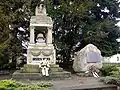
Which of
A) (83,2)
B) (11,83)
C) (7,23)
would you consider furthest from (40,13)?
(11,83)

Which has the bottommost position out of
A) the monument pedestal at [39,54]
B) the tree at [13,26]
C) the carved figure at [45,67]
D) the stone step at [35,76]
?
the stone step at [35,76]

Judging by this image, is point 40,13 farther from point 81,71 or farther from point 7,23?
point 81,71

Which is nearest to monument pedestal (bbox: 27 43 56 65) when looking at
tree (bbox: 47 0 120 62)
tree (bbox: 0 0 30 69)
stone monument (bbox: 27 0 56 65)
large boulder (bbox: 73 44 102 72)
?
stone monument (bbox: 27 0 56 65)

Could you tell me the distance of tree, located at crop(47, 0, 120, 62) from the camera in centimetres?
1986

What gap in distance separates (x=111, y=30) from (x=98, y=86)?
12389 mm

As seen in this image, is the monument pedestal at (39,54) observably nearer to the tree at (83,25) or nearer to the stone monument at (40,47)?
the stone monument at (40,47)

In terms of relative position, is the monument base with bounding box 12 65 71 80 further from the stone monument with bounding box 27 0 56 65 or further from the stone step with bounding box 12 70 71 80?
the stone monument with bounding box 27 0 56 65

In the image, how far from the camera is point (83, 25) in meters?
20.9

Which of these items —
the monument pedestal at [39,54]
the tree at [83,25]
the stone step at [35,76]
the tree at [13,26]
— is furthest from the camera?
the tree at [83,25]

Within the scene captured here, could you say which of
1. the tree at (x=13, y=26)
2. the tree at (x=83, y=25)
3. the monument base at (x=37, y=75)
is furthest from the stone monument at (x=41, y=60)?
the tree at (x=83, y=25)

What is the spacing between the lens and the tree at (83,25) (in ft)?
65.2

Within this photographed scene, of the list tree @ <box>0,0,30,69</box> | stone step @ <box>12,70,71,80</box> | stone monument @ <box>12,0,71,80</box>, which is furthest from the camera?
tree @ <box>0,0,30,69</box>

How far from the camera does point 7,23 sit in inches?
703

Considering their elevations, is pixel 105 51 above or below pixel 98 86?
above
